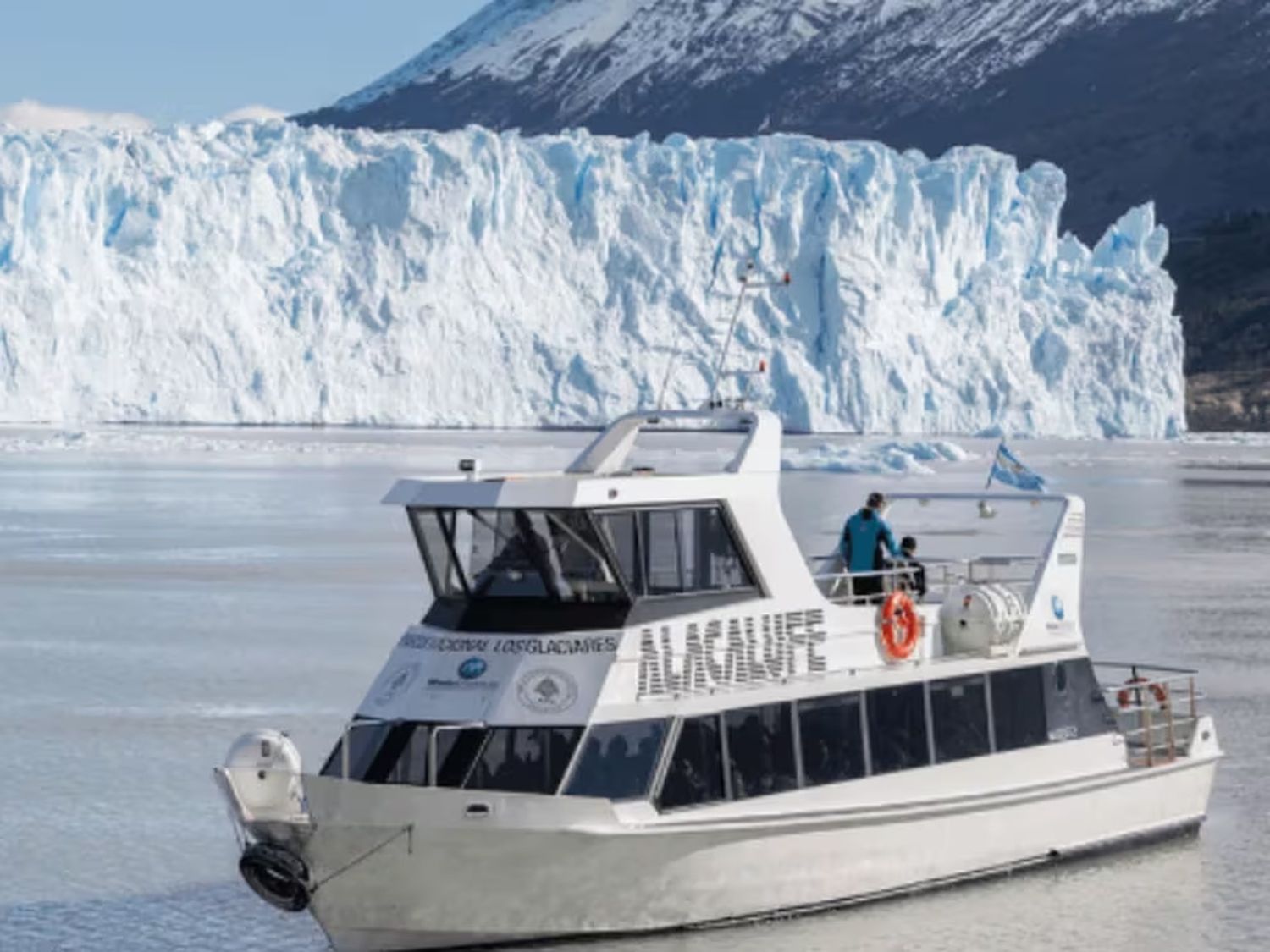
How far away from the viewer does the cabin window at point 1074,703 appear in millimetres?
13242

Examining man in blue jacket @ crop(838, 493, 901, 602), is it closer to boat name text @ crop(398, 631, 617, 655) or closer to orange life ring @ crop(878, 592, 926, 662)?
orange life ring @ crop(878, 592, 926, 662)

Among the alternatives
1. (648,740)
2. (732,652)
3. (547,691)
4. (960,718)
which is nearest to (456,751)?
(547,691)

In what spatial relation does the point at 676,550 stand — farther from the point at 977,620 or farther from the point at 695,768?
the point at 977,620

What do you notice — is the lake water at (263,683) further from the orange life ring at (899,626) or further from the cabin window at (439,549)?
the cabin window at (439,549)

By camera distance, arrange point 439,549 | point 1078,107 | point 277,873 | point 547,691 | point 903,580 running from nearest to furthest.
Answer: point 277,873 → point 547,691 → point 439,549 → point 903,580 → point 1078,107

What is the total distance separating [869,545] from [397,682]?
322 centimetres

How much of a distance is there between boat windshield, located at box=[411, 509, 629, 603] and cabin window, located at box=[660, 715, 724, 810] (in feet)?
A: 2.42

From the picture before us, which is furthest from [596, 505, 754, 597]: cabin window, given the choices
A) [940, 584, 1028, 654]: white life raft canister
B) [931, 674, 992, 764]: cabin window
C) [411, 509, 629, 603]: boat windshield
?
[940, 584, 1028, 654]: white life raft canister

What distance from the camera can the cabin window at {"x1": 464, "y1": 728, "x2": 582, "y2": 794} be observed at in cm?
1095

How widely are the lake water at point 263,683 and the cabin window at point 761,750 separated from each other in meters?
0.71

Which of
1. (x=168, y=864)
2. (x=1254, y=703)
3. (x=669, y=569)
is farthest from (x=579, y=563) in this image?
(x=1254, y=703)

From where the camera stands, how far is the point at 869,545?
13.5m

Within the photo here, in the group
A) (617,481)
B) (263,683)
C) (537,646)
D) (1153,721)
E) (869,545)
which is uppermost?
(617,481)

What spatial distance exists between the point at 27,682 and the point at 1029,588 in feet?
30.7
